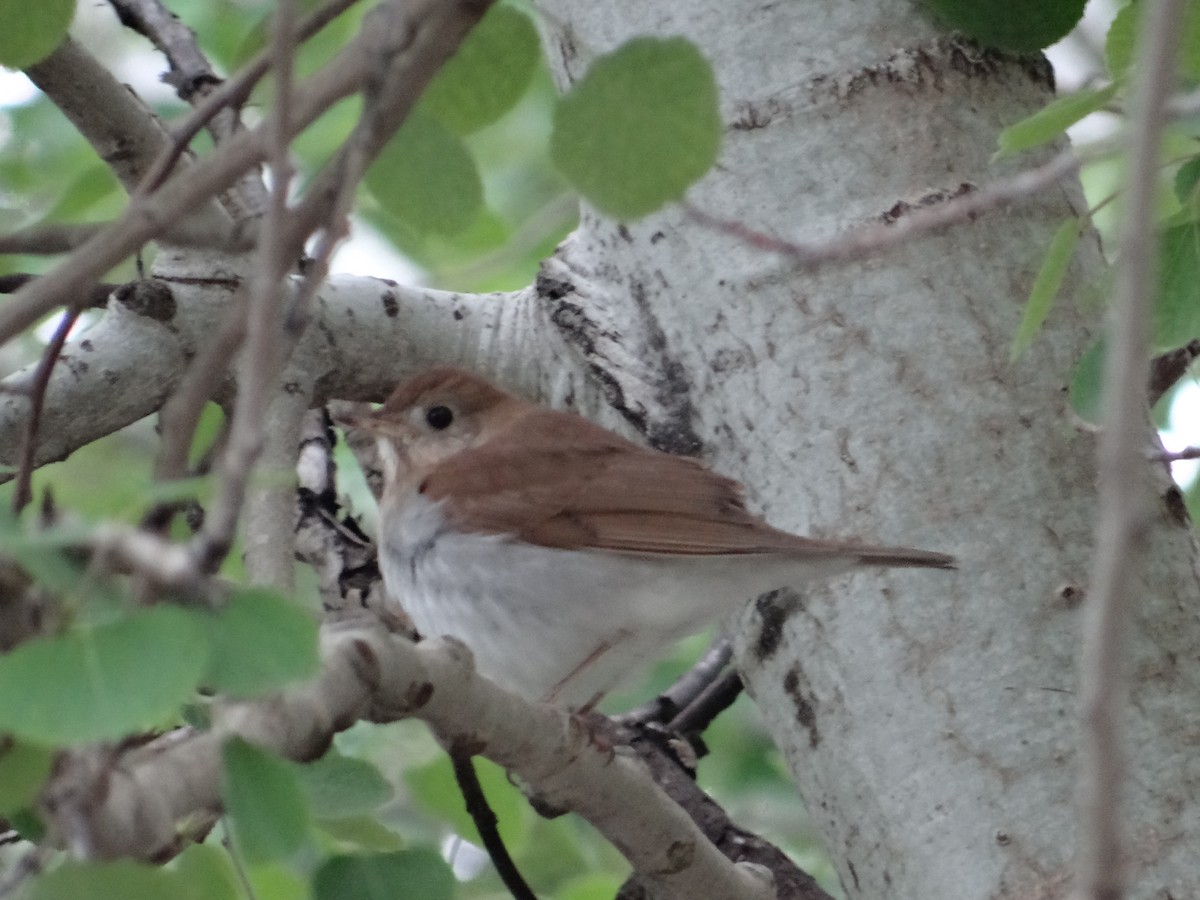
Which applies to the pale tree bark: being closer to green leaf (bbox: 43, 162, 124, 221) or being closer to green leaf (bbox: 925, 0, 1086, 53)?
green leaf (bbox: 925, 0, 1086, 53)

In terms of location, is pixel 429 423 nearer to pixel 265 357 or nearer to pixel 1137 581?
pixel 1137 581

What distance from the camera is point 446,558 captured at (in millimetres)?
3219

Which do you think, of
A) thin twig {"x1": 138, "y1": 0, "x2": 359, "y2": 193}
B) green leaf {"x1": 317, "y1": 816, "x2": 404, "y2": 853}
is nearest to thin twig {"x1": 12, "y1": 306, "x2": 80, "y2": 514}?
thin twig {"x1": 138, "y1": 0, "x2": 359, "y2": 193}

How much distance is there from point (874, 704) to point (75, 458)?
434cm

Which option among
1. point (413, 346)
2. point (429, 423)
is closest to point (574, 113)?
point (413, 346)

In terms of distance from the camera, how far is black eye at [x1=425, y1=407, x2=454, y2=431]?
3709 millimetres

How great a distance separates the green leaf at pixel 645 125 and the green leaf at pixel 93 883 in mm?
775

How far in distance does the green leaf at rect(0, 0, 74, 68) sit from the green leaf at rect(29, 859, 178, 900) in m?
1.10

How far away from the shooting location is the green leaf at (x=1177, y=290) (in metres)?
2.01

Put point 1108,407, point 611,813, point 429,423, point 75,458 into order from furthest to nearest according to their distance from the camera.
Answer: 1. point 75,458
2. point 429,423
3. point 611,813
4. point 1108,407

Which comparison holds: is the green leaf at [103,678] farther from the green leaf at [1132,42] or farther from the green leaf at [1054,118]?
the green leaf at [1132,42]

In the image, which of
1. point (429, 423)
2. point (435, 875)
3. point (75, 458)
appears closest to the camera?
point (435, 875)

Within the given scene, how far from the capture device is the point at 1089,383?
2197 millimetres

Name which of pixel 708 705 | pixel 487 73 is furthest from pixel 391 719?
pixel 708 705
